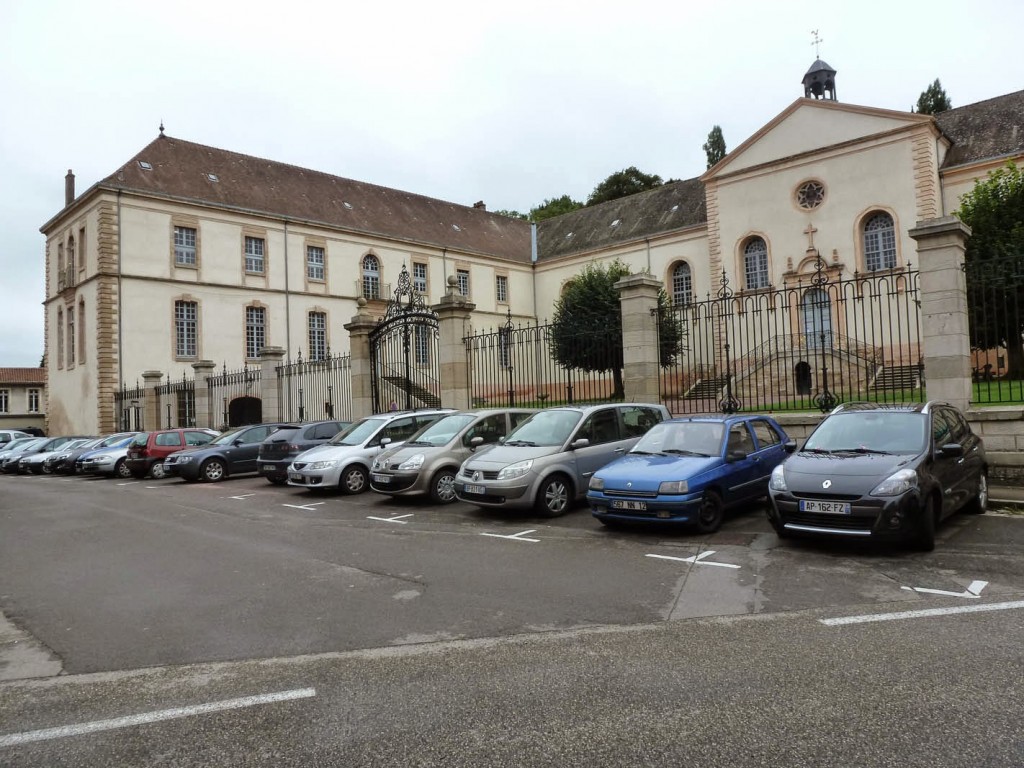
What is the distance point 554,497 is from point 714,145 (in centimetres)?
5496

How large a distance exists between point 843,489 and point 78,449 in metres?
25.0

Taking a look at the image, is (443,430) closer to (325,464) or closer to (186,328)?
(325,464)

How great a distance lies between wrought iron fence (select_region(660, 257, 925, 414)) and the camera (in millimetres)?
12156

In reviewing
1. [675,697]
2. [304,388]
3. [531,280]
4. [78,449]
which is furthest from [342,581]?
[531,280]

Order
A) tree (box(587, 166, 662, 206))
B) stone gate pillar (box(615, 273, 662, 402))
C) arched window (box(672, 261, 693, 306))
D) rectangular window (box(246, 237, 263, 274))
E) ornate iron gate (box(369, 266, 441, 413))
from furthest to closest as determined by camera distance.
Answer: tree (box(587, 166, 662, 206))
arched window (box(672, 261, 693, 306))
rectangular window (box(246, 237, 263, 274))
ornate iron gate (box(369, 266, 441, 413))
stone gate pillar (box(615, 273, 662, 402))

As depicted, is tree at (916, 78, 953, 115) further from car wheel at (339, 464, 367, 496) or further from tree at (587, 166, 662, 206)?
car wheel at (339, 464, 367, 496)

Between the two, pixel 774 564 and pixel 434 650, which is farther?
pixel 774 564

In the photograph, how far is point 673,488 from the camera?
27.4 feet

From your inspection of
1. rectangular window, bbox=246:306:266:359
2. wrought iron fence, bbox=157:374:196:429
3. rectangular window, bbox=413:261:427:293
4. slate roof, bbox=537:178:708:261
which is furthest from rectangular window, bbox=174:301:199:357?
slate roof, bbox=537:178:708:261

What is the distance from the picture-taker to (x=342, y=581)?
688cm

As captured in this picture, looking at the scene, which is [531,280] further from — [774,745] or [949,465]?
[774,745]

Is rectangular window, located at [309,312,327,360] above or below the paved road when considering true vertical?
above

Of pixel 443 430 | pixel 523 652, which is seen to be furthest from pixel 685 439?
pixel 523 652

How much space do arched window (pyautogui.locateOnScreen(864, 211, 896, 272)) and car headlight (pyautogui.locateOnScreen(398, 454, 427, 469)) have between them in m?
26.7
